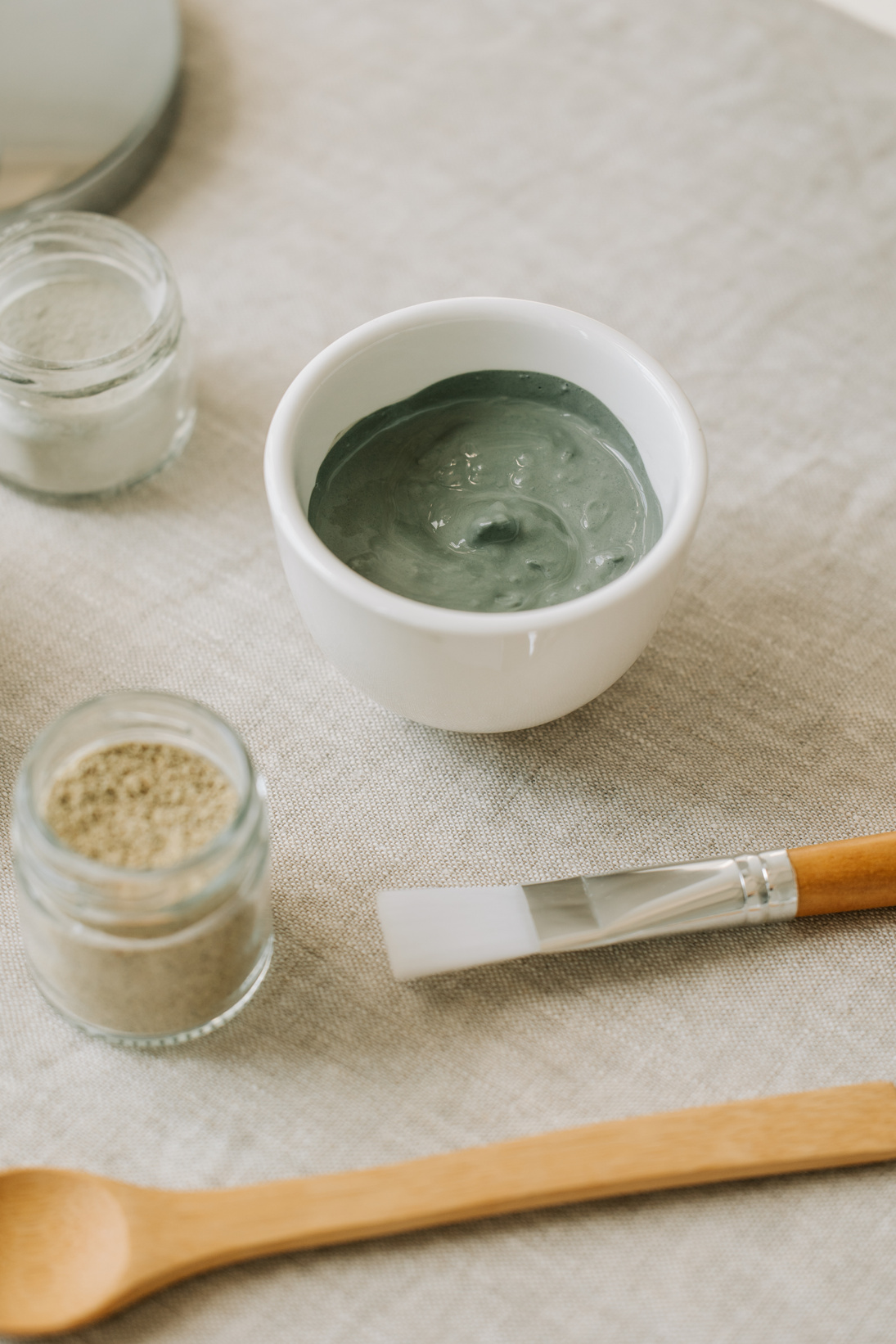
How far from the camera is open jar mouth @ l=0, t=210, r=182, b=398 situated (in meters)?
0.86

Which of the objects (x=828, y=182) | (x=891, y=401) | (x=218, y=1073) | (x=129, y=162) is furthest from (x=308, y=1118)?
(x=828, y=182)

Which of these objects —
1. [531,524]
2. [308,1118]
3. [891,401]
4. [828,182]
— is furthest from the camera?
[828,182]

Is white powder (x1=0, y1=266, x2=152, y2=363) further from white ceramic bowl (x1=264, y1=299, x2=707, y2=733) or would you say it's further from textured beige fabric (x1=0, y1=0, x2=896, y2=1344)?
white ceramic bowl (x1=264, y1=299, x2=707, y2=733)

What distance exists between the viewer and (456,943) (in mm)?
695

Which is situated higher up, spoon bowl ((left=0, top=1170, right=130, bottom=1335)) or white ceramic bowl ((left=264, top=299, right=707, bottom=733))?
white ceramic bowl ((left=264, top=299, right=707, bottom=733))

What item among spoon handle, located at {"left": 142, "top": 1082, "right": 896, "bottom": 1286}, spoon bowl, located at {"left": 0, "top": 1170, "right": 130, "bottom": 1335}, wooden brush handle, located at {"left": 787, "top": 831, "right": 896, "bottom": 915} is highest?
wooden brush handle, located at {"left": 787, "top": 831, "right": 896, "bottom": 915}

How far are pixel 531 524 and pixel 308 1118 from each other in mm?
397

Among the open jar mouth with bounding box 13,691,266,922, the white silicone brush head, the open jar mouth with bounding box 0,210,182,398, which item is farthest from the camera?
the open jar mouth with bounding box 0,210,182,398

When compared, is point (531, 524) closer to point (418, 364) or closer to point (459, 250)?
point (418, 364)

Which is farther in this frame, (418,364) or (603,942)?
(418,364)

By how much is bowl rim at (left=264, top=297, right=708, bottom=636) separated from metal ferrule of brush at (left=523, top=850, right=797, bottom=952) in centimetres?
18

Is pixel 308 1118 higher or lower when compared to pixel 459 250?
lower

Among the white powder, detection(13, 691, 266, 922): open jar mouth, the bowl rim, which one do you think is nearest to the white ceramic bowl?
the bowl rim

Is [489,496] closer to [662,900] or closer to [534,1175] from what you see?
[662,900]
